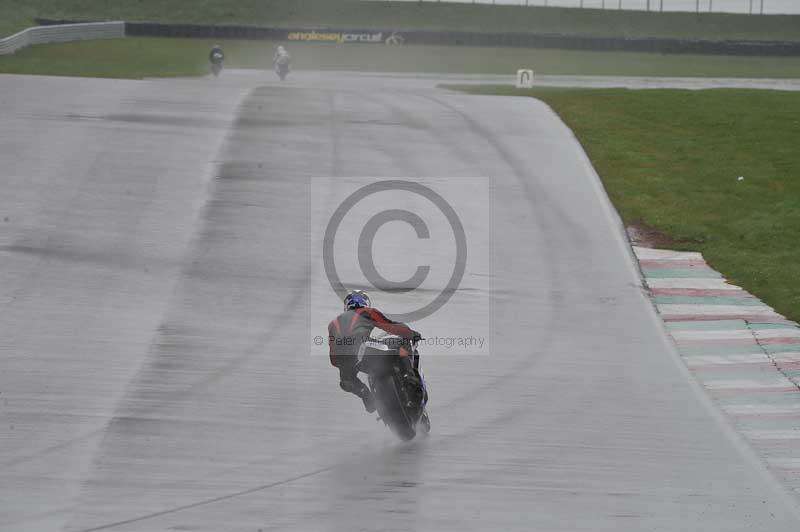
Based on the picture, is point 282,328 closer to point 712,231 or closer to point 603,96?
point 712,231

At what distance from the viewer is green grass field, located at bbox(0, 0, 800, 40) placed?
7294 centimetres

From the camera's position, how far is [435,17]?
75.8m

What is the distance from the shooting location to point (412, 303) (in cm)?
1694

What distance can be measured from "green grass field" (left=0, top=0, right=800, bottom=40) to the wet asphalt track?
1900 inches

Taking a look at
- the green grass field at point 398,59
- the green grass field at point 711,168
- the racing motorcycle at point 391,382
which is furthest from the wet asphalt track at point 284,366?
the green grass field at point 398,59

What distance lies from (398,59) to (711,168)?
34209 millimetres

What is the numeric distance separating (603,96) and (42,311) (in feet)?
69.5

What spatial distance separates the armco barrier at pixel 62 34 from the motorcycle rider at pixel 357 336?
1632 inches

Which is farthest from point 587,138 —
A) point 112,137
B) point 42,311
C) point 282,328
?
point 42,311

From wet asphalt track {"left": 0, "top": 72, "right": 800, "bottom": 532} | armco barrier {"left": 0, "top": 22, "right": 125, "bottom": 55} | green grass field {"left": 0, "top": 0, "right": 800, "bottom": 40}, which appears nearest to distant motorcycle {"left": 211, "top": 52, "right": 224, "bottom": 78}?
armco barrier {"left": 0, "top": 22, "right": 125, "bottom": 55}

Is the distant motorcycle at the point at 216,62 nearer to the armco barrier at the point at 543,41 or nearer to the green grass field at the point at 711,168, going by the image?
the green grass field at the point at 711,168

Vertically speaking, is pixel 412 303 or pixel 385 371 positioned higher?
pixel 385 371

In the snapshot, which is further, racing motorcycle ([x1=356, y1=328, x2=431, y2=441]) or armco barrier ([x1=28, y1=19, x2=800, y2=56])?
armco barrier ([x1=28, y1=19, x2=800, y2=56])

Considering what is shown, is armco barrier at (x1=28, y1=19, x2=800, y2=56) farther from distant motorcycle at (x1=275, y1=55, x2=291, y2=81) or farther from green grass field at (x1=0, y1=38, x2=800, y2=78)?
distant motorcycle at (x1=275, y1=55, x2=291, y2=81)
